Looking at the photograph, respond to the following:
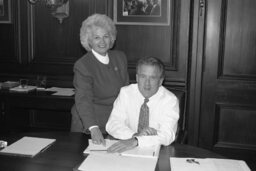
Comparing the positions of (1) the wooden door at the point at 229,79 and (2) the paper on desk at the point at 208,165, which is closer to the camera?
(2) the paper on desk at the point at 208,165

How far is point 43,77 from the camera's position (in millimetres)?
4109

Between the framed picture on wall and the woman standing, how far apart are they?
2.02m

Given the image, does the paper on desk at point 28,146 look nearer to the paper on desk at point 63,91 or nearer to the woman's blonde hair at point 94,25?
the woman's blonde hair at point 94,25

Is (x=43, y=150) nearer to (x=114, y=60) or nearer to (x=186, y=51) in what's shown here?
(x=114, y=60)

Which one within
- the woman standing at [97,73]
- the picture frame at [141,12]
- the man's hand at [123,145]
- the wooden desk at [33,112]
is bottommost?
the wooden desk at [33,112]

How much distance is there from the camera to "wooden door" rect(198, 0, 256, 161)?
3.65 m

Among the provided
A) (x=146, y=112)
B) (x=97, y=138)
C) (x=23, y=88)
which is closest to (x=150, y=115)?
(x=146, y=112)

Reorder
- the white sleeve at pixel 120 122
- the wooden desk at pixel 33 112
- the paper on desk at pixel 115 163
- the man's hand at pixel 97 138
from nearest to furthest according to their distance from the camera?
1. the paper on desk at pixel 115 163
2. the man's hand at pixel 97 138
3. the white sleeve at pixel 120 122
4. the wooden desk at pixel 33 112


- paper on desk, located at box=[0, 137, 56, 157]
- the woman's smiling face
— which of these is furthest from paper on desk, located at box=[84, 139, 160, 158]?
the woman's smiling face

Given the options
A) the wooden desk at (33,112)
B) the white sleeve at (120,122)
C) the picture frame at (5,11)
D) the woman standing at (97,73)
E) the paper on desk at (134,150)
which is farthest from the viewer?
the picture frame at (5,11)

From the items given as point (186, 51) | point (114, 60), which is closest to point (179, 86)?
point (186, 51)

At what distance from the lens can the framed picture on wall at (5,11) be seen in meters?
4.20

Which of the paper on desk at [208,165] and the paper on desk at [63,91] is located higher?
the paper on desk at [63,91]

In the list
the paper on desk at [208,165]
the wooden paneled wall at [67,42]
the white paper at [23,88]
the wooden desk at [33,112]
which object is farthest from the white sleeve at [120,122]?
the white paper at [23,88]
